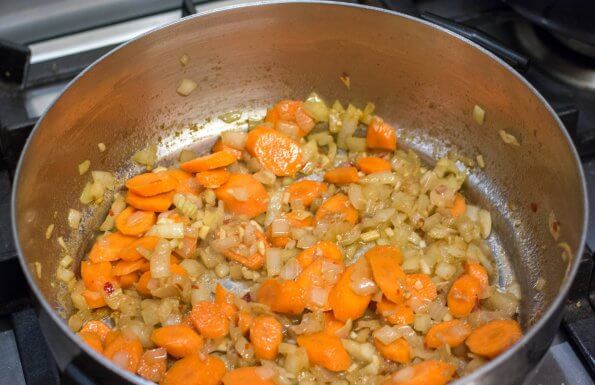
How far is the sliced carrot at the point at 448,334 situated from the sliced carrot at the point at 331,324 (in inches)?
Answer: 7.7

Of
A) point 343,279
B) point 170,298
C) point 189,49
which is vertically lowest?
point 170,298

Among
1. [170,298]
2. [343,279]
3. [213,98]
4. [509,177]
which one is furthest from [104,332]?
[509,177]

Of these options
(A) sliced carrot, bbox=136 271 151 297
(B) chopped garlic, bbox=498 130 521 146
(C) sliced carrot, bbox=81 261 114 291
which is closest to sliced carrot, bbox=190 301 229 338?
(A) sliced carrot, bbox=136 271 151 297

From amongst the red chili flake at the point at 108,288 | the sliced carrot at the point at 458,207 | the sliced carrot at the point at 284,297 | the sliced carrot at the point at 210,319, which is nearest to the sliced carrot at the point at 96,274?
the red chili flake at the point at 108,288

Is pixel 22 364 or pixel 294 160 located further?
pixel 294 160

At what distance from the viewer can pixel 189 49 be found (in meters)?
1.92

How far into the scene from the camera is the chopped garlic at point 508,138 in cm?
183

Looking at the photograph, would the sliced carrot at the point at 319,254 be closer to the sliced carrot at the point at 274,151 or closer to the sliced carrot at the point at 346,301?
the sliced carrot at the point at 346,301

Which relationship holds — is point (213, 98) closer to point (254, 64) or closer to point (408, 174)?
point (254, 64)

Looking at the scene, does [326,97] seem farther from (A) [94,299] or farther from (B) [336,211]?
(A) [94,299]

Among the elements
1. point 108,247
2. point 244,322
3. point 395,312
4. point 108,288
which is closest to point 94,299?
point 108,288

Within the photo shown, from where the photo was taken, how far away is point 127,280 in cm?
172

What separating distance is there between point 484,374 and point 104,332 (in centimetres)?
86

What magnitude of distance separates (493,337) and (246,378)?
0.53m
